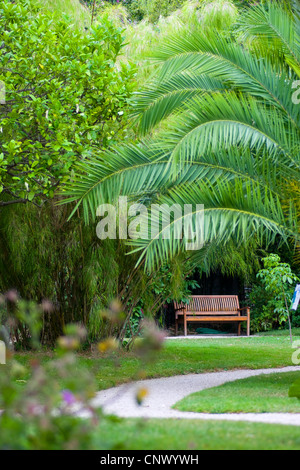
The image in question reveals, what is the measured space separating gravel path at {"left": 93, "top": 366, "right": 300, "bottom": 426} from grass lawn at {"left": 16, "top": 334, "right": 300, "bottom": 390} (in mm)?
225

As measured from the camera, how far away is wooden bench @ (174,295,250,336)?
14.5 meters

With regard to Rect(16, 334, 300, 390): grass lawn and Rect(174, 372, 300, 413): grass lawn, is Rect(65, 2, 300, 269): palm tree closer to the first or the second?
Rect(174, 372, 300, 413): grass lawn

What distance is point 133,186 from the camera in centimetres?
664

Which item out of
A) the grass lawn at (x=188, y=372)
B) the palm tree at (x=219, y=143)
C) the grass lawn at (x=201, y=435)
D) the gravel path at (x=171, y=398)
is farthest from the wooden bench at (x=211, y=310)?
the grass lawn at (x=201, y=435)

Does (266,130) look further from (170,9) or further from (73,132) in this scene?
(170,9)

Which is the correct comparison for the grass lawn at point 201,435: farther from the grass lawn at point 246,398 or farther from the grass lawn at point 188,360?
the grass lawn at point 188,360

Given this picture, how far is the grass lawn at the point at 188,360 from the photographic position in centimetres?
732

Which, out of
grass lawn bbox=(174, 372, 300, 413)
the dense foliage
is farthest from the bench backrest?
the dense foliage

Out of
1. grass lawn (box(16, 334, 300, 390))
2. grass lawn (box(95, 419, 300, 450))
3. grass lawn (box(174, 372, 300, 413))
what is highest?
grass lawn (box(95, 419, 300, 450))

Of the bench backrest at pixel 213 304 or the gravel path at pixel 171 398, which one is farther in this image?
the bench backrest at pixel 213 304

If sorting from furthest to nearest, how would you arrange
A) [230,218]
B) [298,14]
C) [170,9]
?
[170,9], [298,14], [230,218]

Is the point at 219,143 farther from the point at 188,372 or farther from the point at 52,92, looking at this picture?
the point at 188,372
